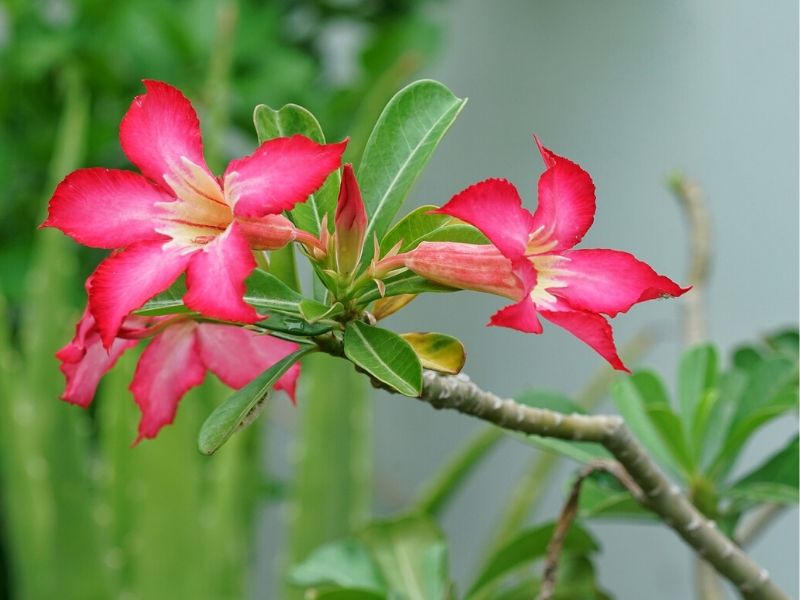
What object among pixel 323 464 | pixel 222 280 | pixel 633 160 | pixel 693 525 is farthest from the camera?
pixel 633 160

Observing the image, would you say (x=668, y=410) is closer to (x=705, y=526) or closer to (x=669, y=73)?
(x=705, y=526)

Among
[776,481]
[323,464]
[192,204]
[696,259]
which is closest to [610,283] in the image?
[192,204]

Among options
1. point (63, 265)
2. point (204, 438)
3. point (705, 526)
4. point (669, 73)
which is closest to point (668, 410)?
point (705, 526)

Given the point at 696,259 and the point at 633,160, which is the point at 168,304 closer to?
the point at 696,259

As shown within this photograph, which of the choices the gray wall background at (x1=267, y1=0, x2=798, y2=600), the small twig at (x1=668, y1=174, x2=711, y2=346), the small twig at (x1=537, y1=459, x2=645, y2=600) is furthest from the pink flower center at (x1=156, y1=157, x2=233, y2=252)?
the gray wall background at (x1=267, y1=0, x2=798, y2=600)

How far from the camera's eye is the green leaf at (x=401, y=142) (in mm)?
325

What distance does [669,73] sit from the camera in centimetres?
123

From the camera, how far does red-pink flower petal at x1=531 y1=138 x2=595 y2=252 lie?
0.87ft

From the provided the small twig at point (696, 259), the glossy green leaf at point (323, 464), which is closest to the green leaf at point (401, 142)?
the small twig at point (696, 259)

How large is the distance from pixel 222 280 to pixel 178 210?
39 millimetres

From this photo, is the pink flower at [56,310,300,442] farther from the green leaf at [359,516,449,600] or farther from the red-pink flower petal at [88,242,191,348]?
the green leaf at [359,516,449,600]

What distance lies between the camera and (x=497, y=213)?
257mm

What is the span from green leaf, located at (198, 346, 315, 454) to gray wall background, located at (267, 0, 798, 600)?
2.87ft

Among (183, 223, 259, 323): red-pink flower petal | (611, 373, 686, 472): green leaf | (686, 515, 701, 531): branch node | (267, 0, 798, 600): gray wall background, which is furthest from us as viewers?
(267, 0, 798, 600): gray wall background
